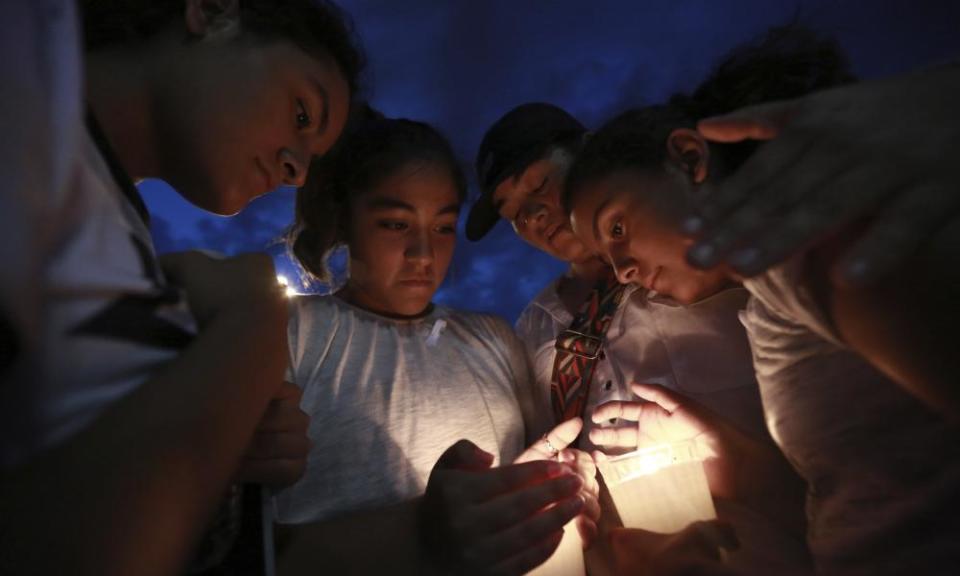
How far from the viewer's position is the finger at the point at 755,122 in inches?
34.7

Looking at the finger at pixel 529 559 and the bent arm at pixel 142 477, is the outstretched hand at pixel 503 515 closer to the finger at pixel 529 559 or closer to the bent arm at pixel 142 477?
the finger at pixel 529 559

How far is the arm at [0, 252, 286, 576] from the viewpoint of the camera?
62 centimetres

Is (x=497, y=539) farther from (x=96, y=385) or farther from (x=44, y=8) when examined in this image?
(x=44, y=8)

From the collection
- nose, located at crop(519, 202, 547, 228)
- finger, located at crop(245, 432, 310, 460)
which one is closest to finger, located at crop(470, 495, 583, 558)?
finger, located at crop(245, 432, 310, 460)

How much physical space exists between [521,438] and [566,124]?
1.80 m

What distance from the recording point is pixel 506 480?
1425mm

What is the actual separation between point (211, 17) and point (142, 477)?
4.75 ft

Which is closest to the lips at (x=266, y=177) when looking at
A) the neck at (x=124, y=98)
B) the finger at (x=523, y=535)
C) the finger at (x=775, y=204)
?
the neck at (x=124, y=98)

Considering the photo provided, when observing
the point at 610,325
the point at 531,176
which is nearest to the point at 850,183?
the point at 610,325

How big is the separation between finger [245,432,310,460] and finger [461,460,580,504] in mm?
478

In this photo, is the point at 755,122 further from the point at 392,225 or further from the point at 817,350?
the point at 392,225

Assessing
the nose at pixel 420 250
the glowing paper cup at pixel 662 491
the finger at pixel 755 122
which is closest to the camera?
the finger at pixel 755 122

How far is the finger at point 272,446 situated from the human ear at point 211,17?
1.19m

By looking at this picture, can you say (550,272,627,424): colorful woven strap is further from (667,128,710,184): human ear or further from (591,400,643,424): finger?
(667,128,710,184): human ear
